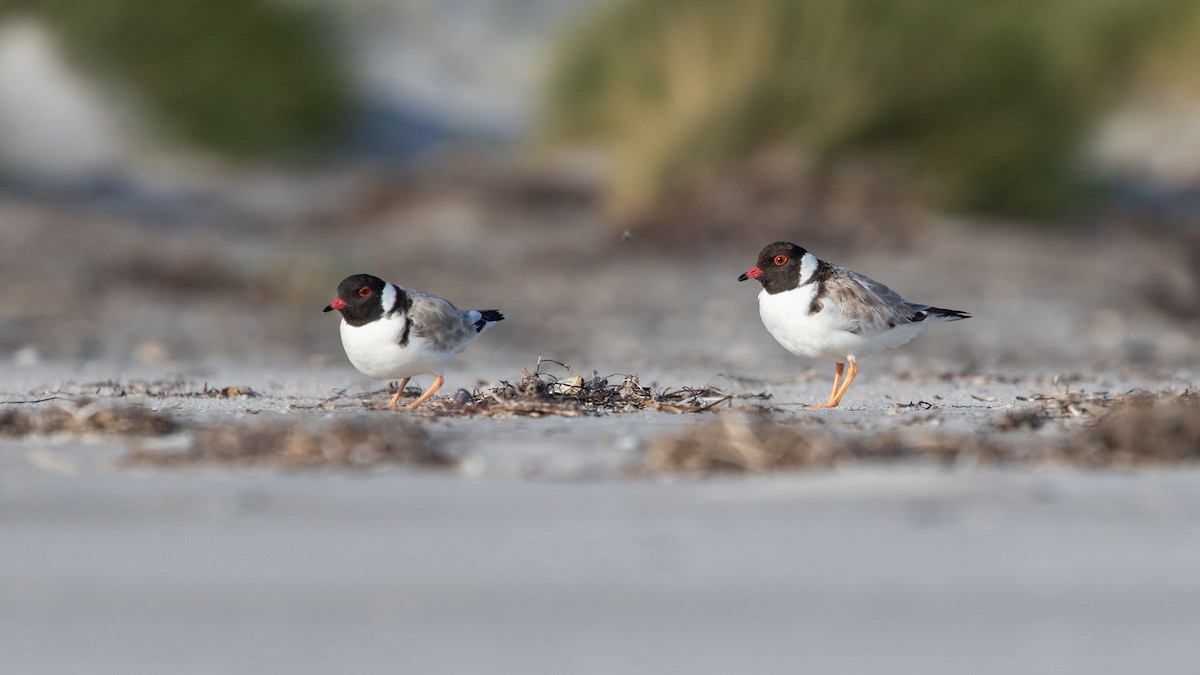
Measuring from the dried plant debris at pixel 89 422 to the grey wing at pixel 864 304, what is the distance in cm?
228

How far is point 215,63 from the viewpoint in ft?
54.5

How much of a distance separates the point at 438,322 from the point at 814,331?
4.14ft

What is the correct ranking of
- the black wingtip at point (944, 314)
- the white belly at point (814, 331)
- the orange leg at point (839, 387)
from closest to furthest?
the orange leg at point (839, 387), the white belly at point (814, 331), the black wingtip at point (944, 314)

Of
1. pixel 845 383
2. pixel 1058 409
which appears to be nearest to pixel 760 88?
pixel 845 383

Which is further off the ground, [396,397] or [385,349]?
[385,349]

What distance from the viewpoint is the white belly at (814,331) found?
5664mm

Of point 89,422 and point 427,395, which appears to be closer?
point 89,422

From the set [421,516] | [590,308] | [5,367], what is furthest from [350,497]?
[590,308]

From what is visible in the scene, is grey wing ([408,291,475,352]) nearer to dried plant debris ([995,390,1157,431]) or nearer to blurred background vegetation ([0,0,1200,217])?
dried plant debris ([995,390,1157,431])

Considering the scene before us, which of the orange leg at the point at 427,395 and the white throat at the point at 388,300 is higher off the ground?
the white throat at the point at 388,300

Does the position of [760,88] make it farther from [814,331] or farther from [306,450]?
[306,450]

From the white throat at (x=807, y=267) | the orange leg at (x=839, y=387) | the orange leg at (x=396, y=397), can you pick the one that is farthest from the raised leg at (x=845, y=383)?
the orange leg at (x=396, y=397)

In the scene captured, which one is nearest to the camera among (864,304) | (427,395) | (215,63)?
(427,395)

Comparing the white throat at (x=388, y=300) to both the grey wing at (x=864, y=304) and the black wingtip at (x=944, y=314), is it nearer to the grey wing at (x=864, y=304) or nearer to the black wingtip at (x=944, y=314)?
the grey wing at (x=864, y=304)
